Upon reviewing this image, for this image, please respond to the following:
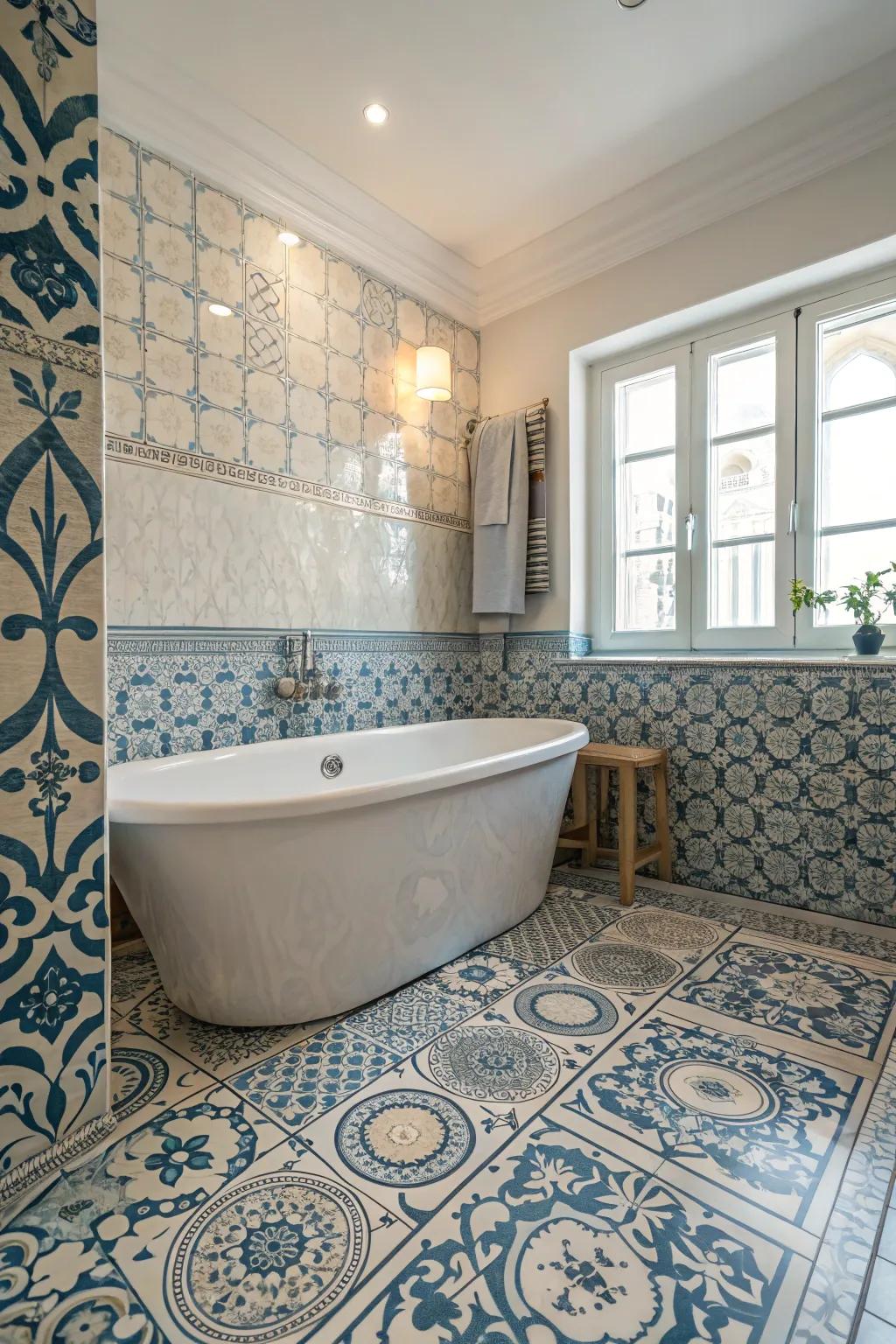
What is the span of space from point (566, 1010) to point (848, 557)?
194 cm

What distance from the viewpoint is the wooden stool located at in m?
2.48

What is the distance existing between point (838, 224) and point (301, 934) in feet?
9.39

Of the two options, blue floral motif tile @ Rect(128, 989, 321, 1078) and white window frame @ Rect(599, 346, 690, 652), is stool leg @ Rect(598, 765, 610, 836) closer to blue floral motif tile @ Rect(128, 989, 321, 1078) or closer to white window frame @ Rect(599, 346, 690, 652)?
white window frame @ Rect(599, 346, 690, 652)

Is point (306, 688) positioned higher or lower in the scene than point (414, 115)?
lower

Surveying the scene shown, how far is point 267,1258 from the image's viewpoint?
1.01 metres

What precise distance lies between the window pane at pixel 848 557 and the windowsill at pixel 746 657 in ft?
0.46

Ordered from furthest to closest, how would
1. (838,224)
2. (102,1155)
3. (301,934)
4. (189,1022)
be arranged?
(838,224) → (189,1022) → (301,934) → (102,1155)

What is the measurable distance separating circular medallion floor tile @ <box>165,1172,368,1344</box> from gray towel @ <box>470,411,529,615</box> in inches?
95.5

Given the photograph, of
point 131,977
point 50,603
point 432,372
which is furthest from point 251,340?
point 131,977

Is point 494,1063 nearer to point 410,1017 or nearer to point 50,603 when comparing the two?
point 410,1017

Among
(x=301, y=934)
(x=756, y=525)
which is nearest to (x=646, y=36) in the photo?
(x=756, y=525)

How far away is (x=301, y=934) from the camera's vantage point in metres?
1.54

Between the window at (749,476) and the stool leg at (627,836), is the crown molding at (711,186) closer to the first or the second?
the window at (749,476)

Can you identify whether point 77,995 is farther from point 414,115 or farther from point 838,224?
point 838,224
